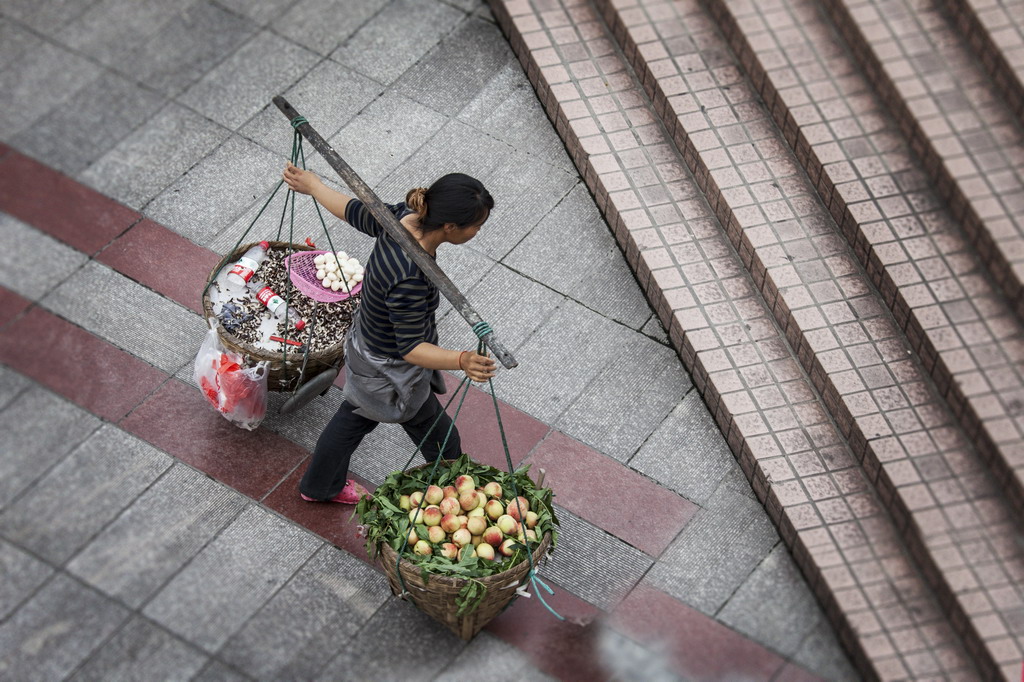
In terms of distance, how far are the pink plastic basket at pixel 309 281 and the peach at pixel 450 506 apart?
1343mm

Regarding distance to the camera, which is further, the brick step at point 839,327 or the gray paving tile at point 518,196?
the gray paving tile at point 518,196

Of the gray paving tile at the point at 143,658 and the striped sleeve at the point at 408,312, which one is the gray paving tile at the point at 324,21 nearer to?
the striped sleeve at the point at 408,312

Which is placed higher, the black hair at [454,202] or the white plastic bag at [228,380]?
the black hair at [454,202]

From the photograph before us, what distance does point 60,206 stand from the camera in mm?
7082

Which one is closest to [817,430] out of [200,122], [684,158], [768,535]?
[768,535]

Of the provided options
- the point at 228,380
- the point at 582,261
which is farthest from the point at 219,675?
the point at 582,261

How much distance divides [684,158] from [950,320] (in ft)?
6.23

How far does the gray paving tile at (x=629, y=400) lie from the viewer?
6125mm

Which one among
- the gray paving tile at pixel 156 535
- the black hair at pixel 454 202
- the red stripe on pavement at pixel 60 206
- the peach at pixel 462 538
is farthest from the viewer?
the red stripe on pavement at pixel 60 206

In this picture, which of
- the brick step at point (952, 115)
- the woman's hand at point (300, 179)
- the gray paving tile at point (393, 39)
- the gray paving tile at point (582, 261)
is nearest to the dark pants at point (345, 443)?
the woman's hand at point (300, 179)

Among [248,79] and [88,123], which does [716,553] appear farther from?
[88,123]

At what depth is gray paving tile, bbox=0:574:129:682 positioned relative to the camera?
17.2 feet

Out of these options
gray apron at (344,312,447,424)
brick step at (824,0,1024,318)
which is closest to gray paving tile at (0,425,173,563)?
gray apron at (344,312,447,424)

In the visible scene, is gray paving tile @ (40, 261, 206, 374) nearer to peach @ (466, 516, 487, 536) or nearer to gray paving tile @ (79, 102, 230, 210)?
gray paving tile @ (79, 102, 230, 210)
